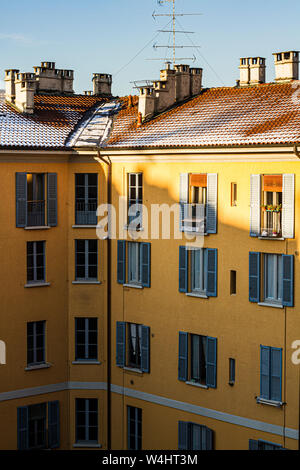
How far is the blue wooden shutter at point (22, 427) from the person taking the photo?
4047 centimetres

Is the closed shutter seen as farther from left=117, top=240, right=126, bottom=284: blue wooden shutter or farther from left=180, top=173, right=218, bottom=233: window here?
left=117, top=240, right=126, bottom=284: blue wooden shutter

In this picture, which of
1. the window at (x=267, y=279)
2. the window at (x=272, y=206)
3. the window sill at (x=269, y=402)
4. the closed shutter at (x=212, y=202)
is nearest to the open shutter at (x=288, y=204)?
the window at (x=272, y=206)

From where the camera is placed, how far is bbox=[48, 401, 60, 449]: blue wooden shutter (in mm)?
41500

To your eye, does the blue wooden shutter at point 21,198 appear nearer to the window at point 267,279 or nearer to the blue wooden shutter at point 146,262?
the blue wooden shutter at point 146,262

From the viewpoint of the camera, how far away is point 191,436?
126 feet

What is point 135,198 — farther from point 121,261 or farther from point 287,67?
point 287,67

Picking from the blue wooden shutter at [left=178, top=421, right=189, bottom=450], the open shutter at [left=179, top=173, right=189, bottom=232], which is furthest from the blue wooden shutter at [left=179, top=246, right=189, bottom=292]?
the blue wooden shutter at [left=178, top=421, right=189, bottom=450]

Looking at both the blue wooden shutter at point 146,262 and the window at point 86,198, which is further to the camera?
the window at point 86,198

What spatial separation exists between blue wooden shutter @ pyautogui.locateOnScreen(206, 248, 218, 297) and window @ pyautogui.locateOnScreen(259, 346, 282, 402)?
3.32 m

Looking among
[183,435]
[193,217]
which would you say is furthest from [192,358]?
[193,217]

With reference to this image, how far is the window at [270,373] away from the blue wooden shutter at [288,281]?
2011 mm

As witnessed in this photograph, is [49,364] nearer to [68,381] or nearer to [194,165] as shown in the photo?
[68,381]

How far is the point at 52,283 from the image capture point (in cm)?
4147

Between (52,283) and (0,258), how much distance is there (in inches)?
121
